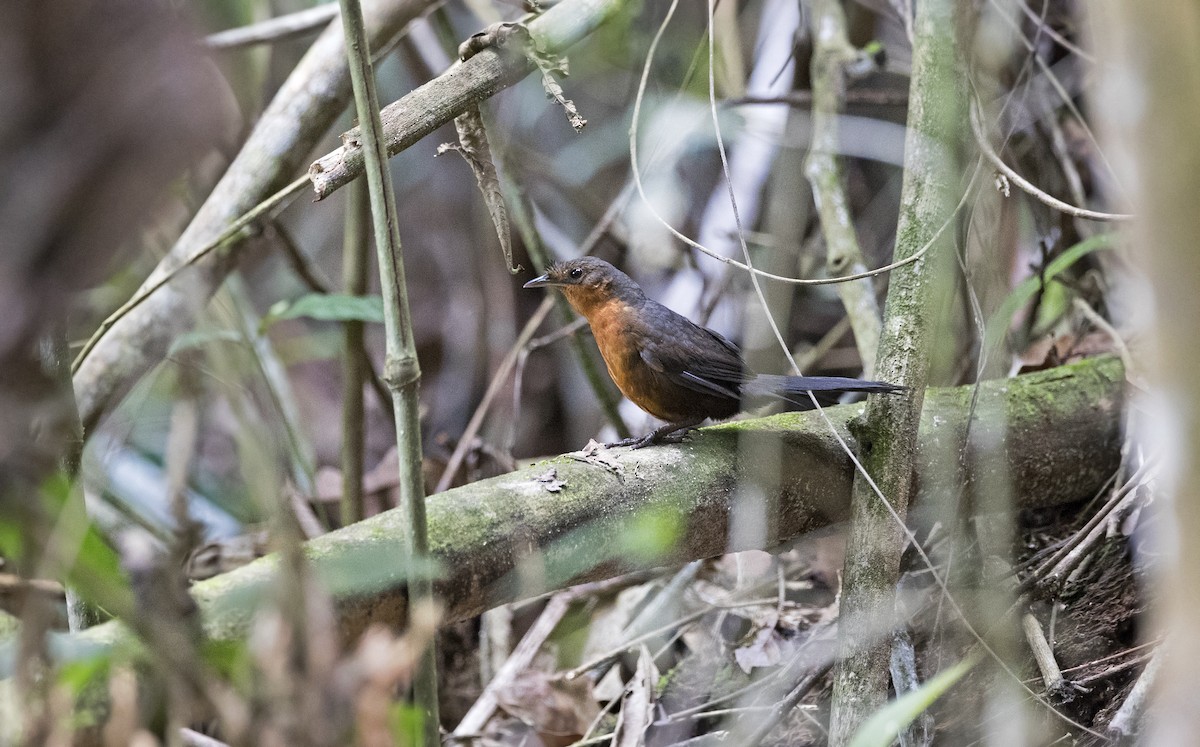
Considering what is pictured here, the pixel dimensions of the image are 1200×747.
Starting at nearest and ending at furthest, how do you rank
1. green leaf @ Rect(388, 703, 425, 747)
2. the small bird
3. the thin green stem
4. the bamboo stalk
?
1. green leaf @ Rect(388, 703, 425, 747)
2. the bamboo stalk
3. the small bird
4. the thin green stem

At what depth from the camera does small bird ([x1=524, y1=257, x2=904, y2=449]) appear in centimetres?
281

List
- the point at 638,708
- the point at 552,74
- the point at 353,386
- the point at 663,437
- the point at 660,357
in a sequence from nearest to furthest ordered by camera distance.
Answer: the point at 552,74 < the point at 638,708 < the point at 663,437 < the point at 660,357 < the point at 353,386

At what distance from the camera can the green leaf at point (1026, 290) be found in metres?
2.48

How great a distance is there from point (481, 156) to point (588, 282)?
1.21 metres

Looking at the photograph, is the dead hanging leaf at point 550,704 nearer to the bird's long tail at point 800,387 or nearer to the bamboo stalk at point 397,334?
the bird's long tail at point 800,387

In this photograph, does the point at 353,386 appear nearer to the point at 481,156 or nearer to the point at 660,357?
the point at 660,357

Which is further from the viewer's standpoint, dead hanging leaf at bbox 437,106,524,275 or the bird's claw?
the bird's claw

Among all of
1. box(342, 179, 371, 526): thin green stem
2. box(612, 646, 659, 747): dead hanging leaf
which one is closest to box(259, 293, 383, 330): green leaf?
box(342, 179, 371, 526): thin green stem

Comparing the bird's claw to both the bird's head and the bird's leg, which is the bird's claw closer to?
the bird's leg

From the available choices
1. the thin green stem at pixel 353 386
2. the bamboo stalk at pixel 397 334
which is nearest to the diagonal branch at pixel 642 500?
the bamboo stalk at pixel 397 334

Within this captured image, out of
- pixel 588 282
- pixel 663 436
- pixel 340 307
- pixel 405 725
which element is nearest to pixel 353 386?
pixel 340 307

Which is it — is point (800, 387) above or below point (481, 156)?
below

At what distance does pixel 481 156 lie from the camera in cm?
199

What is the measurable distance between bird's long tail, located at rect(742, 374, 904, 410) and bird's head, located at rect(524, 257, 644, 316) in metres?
0.59
